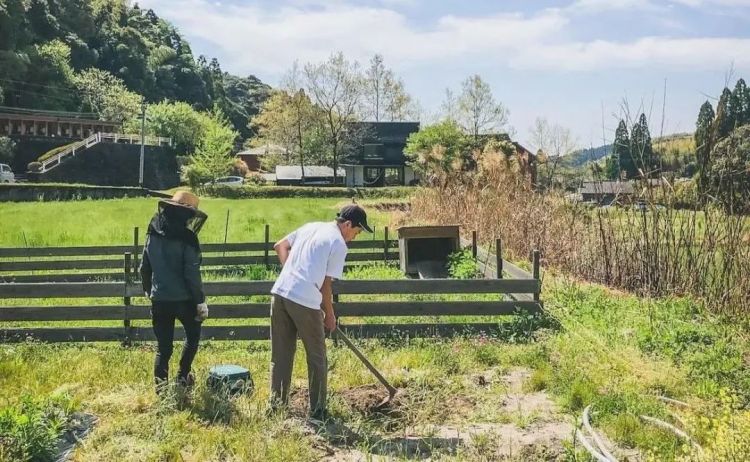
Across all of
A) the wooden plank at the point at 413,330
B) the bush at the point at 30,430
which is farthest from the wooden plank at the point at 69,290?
the bush at the point at 30,430

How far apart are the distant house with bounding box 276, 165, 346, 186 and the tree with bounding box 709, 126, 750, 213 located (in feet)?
191

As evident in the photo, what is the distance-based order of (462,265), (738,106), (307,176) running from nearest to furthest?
(738,106), (462,265), (307,176)

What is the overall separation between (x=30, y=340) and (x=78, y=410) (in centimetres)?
293

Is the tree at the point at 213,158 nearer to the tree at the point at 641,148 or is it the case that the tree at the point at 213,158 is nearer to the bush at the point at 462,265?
the bush at the point at 462,265

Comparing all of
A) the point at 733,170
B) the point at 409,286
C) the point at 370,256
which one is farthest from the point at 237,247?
the point at 733,170

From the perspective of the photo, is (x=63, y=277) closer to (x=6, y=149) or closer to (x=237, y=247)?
(x=237, y=247)

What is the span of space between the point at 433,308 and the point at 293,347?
3.10m

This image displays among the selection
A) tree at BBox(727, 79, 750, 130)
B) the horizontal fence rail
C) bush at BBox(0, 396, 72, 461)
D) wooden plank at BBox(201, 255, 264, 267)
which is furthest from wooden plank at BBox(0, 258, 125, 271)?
tree at BBox(727, 79, 750, 130)

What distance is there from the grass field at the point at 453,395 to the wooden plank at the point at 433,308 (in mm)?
179

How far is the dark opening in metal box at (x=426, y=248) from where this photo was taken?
13188 millimetres

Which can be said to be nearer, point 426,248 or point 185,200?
point 185,200

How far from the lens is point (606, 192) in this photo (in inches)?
506

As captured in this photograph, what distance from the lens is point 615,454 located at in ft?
15.8

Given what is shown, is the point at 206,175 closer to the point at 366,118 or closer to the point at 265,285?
the point at 366,118
